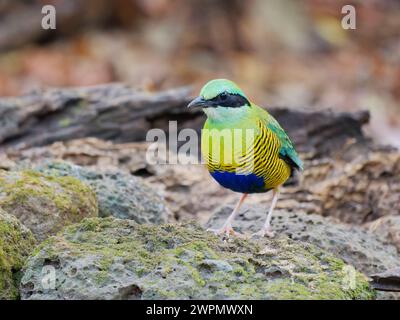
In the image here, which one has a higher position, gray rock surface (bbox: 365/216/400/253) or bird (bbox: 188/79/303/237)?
bird (bbox: 188/79/303/237)

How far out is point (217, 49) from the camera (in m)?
16.5

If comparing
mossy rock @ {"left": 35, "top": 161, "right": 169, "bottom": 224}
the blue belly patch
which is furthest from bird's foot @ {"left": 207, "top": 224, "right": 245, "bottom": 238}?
mossy rock @ {"left": 35, "top": 161, "right": 169, "bottom": 224}

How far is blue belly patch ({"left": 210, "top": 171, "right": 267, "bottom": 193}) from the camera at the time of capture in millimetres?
6504

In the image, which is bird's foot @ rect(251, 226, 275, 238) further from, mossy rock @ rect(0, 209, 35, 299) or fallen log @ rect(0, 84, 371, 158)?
fallen log @ rect(0, 84, 371, 158)

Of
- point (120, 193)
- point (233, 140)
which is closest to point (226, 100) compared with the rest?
point (233, 140)

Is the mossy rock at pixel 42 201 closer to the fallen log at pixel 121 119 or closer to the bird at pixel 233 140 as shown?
the bird at pixel 233 140

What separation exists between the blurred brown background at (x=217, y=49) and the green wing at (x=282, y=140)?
7483 mm

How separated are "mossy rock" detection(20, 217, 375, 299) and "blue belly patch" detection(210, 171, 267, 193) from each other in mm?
895

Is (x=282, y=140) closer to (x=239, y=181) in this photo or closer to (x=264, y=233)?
(x=239, y=181)

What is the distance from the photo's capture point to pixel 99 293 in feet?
15.6

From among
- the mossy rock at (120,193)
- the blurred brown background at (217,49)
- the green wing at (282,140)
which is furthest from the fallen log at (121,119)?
the blurred brown background at (217,49)

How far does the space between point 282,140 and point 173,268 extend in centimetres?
227
